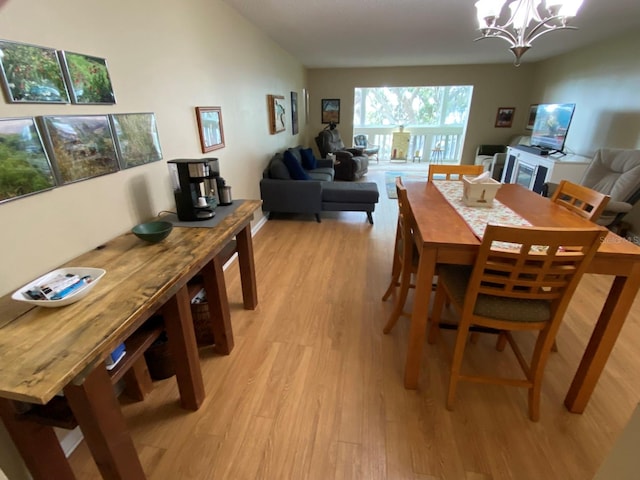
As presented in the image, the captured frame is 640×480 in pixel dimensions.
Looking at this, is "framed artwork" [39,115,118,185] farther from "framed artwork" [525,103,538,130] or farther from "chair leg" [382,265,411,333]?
"framed artwork" [525,103,538,130]

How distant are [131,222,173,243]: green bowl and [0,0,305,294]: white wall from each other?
0.18 meters

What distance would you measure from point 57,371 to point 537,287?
1645mm

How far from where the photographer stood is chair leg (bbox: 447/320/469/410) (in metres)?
1.42

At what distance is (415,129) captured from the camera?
815 centimetres

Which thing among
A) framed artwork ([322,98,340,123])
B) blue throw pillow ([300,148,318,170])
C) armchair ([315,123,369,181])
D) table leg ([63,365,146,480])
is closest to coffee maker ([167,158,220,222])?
table leg ([63,365,146,480])

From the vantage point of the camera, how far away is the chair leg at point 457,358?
4.66 feet

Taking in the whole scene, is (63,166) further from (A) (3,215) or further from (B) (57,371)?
(B) (57,371)

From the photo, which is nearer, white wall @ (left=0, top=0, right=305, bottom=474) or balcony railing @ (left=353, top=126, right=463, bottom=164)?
white wall @ (left=0, top=0, right=305, bottom=474)

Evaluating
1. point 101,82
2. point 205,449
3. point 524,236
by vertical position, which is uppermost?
point 101,82

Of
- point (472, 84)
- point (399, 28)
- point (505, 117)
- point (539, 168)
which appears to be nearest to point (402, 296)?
point (399, 28)

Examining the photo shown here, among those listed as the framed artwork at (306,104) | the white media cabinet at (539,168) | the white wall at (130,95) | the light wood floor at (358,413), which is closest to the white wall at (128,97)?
the white wall at (130,95)

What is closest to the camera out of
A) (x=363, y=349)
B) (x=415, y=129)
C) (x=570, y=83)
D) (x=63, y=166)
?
(x=63, y=166)

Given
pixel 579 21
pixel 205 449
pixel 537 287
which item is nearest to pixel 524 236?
pixel 537 287

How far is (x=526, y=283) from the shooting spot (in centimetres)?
123
